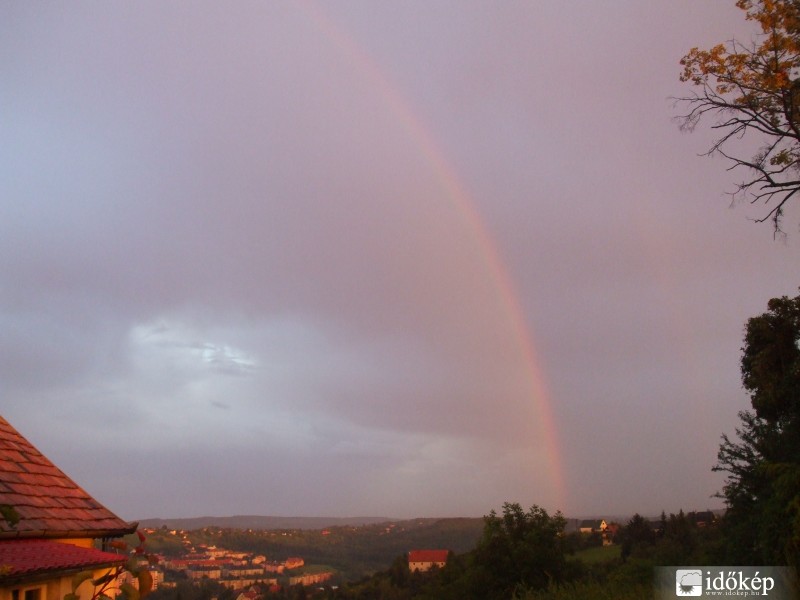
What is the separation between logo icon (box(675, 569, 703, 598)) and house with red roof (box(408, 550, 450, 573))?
34.1m

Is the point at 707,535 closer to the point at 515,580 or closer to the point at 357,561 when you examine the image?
the point at 515,580

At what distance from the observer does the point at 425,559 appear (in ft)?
153

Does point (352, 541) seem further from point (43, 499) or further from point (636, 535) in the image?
point (43, 499)

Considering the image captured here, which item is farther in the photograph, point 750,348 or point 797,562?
point 750,348

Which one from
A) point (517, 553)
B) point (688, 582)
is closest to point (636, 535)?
point (517, 553)

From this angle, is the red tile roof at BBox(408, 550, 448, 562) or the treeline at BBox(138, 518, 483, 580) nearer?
the red tile roof at BBox(408, 550, 448, 562)

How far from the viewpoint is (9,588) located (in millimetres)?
6227

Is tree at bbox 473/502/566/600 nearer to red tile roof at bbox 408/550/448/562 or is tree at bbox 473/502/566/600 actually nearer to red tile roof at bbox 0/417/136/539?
red tile roof at bbox 0/417/136/539

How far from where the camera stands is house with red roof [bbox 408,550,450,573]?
4438cm

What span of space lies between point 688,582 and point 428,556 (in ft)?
129

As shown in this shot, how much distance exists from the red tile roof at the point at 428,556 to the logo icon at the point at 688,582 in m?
36.4

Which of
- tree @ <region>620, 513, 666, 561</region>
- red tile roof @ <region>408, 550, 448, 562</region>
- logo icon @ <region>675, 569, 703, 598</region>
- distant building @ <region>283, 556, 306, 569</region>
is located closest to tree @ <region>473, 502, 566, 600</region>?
logo icon @ <region>675, 569, 703, 598</region>

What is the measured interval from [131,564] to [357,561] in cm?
6289

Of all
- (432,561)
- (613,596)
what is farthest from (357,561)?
(613,596)
